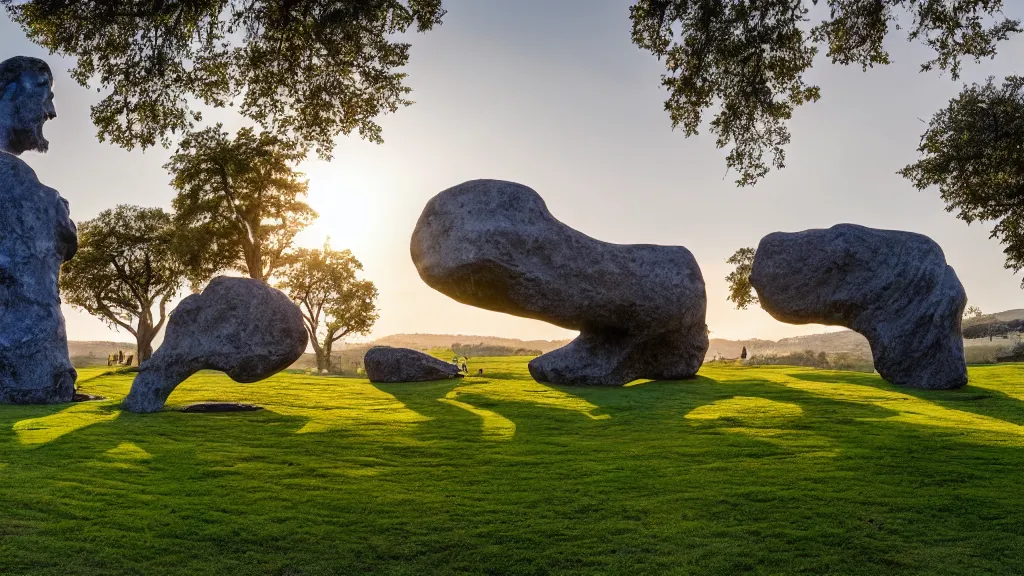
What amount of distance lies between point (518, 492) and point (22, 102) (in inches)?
834

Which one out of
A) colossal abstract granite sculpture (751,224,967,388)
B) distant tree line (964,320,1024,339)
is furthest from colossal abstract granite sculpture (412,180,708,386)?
distant tree line (964,320,1024,339)

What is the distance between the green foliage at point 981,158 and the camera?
2352cm

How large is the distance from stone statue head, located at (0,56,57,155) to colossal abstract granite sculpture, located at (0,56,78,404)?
0.08 metres

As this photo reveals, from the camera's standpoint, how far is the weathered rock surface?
83.8 feet

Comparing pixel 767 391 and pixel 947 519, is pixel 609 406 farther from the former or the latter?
pixel 947 519

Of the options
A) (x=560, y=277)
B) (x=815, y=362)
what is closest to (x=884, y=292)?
(x=560, y=277)

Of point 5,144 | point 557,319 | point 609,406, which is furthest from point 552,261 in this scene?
point 5,144

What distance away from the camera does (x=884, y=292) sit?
2088cm

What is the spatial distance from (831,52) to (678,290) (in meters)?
9.13

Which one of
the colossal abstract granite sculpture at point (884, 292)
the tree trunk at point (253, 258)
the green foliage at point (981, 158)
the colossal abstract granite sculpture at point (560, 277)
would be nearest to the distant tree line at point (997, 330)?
the green foliage at point (981, 158)

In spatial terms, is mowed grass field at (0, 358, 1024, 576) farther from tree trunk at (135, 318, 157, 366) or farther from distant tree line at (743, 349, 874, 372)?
tree trunk at (135, 318, 157, 366)

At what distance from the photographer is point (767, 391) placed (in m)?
20.3

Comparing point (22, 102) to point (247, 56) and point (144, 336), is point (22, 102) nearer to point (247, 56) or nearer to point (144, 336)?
point (247, 56)

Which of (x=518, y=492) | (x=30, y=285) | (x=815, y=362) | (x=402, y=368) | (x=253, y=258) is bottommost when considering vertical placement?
(x=518, y=492)
